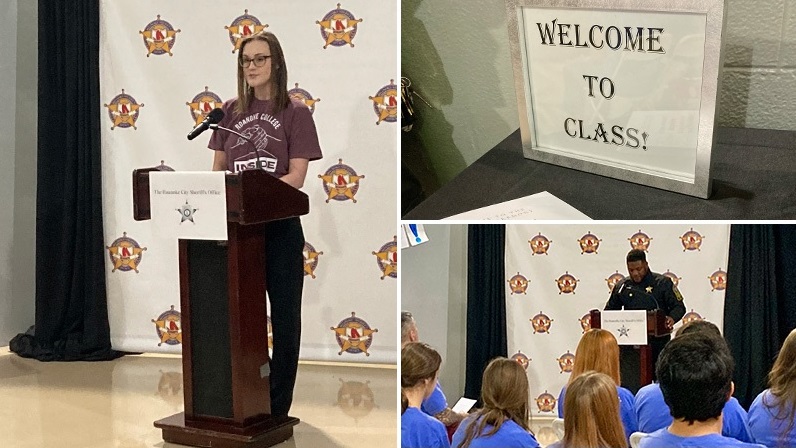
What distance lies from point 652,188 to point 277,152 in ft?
6.19

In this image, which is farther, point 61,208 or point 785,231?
point 61,208

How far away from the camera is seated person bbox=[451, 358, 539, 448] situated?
1.10 meters

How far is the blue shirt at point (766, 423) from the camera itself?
1.06 meters

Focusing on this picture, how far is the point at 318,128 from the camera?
155 inches

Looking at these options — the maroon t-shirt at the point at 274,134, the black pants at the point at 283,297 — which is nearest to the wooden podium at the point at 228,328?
the black pants at the point at 283,297

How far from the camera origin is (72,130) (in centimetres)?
410

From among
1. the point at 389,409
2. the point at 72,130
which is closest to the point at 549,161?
the point at 389,409

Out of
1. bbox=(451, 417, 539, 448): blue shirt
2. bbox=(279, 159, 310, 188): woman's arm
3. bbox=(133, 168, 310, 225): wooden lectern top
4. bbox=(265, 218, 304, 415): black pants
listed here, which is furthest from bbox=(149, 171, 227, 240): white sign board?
bbox=(451, 417, 539, 448): blue shirt

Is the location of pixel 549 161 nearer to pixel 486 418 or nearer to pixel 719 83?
pixel 719 83

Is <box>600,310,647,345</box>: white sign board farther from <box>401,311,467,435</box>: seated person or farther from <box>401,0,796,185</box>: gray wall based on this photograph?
<box>401,0,796,185</box>: gray wall

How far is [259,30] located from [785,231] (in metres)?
3.20

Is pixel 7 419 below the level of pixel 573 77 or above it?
below

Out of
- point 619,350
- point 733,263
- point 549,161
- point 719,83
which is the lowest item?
point 619,350

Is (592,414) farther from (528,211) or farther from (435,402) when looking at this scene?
(528,211)
